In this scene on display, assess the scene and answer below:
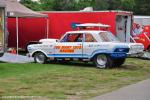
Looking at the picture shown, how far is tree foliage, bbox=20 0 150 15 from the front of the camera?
58138 mm

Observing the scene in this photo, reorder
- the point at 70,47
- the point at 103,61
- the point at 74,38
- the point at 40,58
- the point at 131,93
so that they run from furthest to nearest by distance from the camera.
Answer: the point at 40,58
the point at 74,38
the point at 70,47
the point at 103,61
the point at 131,93

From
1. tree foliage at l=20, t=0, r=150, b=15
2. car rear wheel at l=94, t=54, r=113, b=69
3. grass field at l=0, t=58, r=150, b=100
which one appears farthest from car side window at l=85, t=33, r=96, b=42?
tree foliage at l=20, t=0, r=150, b=15

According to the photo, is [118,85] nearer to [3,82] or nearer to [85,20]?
[3,82]

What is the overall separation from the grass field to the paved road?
37 centimetres

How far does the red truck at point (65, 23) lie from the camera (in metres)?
29.1

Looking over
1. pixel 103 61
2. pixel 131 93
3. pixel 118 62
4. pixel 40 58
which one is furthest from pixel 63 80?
pixel 40 58

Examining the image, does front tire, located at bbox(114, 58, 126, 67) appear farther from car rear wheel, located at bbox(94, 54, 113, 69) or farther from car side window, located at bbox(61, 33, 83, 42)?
car side window, located at bbox(61, 33, 83, 42)

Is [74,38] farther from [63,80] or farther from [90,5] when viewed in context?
[90,5]

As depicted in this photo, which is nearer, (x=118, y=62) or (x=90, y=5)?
(x=118, y=62)

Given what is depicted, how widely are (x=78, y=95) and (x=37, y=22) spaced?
1952 cm

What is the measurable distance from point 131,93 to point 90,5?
50456 millimetres

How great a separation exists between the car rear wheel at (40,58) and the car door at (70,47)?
781mm

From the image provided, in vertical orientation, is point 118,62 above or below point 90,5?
below

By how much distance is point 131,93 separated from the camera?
44.2 feet
